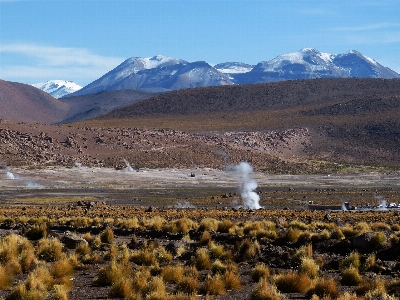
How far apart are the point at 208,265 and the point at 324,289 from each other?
15.5ft

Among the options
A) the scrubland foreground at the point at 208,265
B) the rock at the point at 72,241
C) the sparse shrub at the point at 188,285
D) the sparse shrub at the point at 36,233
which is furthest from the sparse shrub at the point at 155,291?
the sparse shrub at the point at 36,233

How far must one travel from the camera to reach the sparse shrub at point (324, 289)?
12664 millimetres

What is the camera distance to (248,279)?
51.4 ft

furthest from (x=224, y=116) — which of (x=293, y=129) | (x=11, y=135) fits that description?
(x=11, y=135)

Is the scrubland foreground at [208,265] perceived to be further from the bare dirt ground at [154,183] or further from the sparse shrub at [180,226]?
the bare dirt ground at [154,183]

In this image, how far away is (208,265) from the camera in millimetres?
17141

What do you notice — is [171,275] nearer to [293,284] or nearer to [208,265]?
[208,265]

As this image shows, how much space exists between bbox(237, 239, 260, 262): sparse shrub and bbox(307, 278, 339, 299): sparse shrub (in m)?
5.34

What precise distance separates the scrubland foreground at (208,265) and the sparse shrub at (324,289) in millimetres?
20

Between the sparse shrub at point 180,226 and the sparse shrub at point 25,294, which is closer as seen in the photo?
the sparse shrub at point 25,294

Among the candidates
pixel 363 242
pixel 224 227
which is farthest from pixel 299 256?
pixel 224 227

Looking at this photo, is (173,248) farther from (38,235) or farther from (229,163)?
(229,163)

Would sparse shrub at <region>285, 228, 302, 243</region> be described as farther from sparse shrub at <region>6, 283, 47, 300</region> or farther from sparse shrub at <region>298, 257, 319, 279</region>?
sparse shrub at <region>6, 283, 47, 300</region>

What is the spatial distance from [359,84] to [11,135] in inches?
4169
